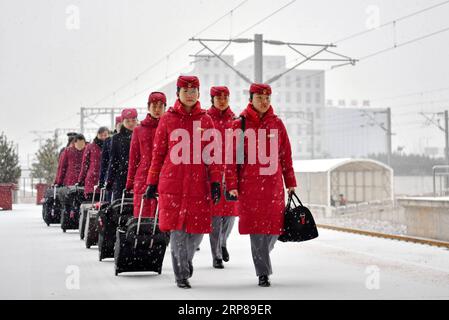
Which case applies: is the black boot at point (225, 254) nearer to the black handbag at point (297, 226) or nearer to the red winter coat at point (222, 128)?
the red winter coat at point (222, 128)

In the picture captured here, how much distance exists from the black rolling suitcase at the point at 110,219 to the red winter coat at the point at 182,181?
2299 mm

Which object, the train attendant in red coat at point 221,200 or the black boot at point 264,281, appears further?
the train attendant in red coat at point 221,200

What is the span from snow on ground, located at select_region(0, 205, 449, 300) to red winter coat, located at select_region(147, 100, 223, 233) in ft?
2.26

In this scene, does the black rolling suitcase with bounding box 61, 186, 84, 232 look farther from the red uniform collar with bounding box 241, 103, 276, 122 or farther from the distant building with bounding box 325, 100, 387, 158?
the distant building with bounding box 325, 100, 387, 158

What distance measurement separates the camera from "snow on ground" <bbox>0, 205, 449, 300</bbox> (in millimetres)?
8438

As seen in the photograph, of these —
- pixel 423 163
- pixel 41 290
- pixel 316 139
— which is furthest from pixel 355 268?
pixel 316 139

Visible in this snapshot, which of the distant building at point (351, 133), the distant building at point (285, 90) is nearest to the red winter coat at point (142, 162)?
the distant building at point (285, 90)

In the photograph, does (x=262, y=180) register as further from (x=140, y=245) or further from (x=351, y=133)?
(x=351, y=133)

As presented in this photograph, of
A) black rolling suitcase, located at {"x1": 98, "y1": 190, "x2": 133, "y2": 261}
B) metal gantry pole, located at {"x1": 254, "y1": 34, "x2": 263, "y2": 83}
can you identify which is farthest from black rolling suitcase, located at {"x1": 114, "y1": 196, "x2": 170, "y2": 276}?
metal gantry pole, located at {"x1": 254, "y1": 34, "x2": 263, "y2": 83}

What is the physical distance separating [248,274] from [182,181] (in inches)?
76.8

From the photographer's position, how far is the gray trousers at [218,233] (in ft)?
35.9

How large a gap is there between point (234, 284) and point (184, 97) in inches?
80.0

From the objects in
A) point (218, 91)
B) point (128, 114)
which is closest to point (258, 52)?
point (128, 114)

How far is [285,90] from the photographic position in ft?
471
